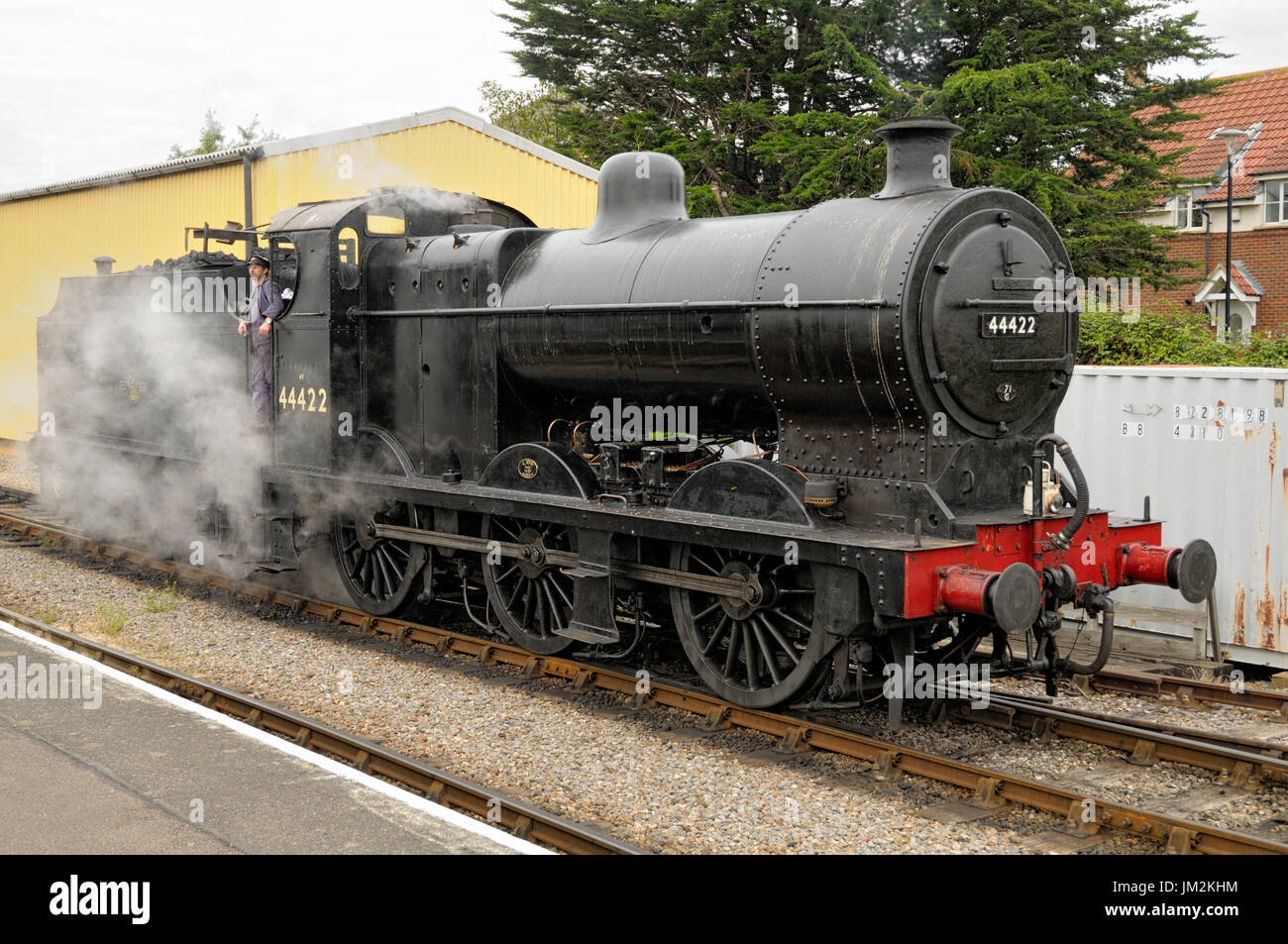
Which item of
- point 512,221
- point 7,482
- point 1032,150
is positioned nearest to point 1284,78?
point 1032,150

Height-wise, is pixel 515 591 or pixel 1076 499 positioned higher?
pixel 1076 499

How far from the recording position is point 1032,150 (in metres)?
18.1

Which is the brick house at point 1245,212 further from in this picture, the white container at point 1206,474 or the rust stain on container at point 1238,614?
the rust stain on container at point 1238,614

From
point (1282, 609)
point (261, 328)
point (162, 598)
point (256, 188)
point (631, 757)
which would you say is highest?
point (256, 188)

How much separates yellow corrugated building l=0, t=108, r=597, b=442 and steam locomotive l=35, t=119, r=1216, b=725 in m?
3.69

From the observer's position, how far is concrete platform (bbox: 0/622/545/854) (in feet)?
15.8

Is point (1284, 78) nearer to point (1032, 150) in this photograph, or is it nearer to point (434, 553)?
point (1032, 150)

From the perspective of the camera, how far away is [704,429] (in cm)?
805

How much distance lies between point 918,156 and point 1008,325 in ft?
A: 3.65

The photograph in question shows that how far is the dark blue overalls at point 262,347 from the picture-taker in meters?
10.4

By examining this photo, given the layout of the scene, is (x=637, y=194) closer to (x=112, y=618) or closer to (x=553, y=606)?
(x=553, y=606)

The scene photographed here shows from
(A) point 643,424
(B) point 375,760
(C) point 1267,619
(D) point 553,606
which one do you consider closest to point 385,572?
(D) point 553,606

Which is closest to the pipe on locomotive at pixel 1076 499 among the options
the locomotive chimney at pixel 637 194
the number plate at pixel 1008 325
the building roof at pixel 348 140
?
the number plate at pixel 1008 325

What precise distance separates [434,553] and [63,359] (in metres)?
8.34
